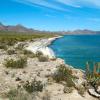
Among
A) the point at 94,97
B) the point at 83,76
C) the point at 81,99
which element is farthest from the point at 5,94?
the point at 83,76

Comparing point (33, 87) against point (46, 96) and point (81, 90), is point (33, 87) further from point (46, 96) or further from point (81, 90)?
point (81, 90)

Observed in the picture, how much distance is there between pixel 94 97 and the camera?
42.6 ft

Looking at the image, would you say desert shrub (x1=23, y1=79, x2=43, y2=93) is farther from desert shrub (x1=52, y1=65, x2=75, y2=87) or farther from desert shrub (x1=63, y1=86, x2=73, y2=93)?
desert shrub (x1=52, y1=65, x2=75, y2=87)

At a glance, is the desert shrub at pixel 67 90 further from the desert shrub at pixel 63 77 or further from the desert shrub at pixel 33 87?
the desert shrub at pixel 33 87

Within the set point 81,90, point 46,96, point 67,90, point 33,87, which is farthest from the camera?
point 81,90

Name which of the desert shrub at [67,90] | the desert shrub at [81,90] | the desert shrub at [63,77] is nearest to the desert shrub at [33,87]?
the desert shrub at [67,90]

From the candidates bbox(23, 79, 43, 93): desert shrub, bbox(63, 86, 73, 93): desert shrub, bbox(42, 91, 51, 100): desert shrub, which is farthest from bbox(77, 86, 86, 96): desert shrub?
bbox(23, 79, 43, 93): desert shrub

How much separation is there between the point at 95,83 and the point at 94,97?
196 centimetres

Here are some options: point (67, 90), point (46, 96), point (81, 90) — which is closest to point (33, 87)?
point (46, 96)

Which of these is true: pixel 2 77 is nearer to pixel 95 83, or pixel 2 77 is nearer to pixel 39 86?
pixel 39 86

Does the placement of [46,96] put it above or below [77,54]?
above

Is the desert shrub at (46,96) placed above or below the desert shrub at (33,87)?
below

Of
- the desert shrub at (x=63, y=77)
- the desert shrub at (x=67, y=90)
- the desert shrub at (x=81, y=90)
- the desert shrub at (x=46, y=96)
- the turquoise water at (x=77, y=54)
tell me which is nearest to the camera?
the desert shrub at (x=46, y=96)

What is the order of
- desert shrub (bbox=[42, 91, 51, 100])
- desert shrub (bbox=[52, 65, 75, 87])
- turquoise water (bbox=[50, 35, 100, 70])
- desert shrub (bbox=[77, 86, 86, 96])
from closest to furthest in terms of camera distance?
1. desert shrub (bbox=[42, 91, 51, 100])
2. desert shrub (bbox=[77, 86, 86, 96])
3. desert shrub (bbox=[52, 65, 75, 87])
4. turquoise water (bbox=[50, 35, 100, 70])
